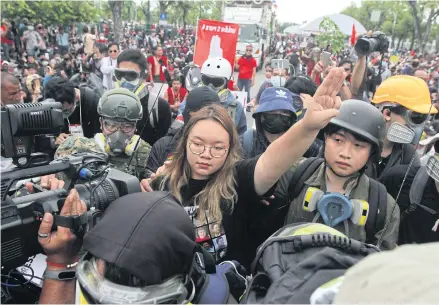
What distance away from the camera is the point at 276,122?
119 inches

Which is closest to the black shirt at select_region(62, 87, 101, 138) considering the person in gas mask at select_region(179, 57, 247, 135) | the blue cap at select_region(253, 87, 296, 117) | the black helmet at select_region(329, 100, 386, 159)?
the person in gas mask at select_region(179, 57, 247, 135)

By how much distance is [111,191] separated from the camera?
5.15 ft

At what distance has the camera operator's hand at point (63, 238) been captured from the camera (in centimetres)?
143

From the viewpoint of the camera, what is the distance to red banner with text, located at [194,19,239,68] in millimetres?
6652

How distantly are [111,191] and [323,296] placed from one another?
95 cm

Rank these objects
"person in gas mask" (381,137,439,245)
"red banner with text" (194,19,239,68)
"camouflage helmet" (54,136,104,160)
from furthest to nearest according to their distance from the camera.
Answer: "red banner with text" (194,19,239,68) → "camouflage helmet" (54,136,104,160) → "person in gas mask" (381,137,439,245)

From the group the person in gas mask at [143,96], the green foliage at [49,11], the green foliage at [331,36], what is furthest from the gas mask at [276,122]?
the green foliage at [49,11]

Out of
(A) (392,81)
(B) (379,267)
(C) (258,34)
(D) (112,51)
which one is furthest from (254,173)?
(C) (258,34)

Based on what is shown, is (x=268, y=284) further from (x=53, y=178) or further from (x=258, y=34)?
(x=258, y=34)

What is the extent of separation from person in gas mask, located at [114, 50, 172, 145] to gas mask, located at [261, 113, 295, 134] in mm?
1158

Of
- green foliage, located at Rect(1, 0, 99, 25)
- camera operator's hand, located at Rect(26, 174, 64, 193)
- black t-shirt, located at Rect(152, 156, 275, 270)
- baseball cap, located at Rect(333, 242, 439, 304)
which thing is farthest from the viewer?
green foliage, located at Rect(1, 0, 99, 25)

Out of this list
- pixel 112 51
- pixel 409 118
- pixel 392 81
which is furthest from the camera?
pixel 112 51

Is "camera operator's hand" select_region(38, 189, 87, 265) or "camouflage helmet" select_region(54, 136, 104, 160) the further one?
"camouflage helmet" select_region(54, 136, 104, 160)

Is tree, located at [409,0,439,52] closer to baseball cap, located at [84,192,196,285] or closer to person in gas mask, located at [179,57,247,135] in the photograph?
person in gas mask, located at [179,57,247,135]
